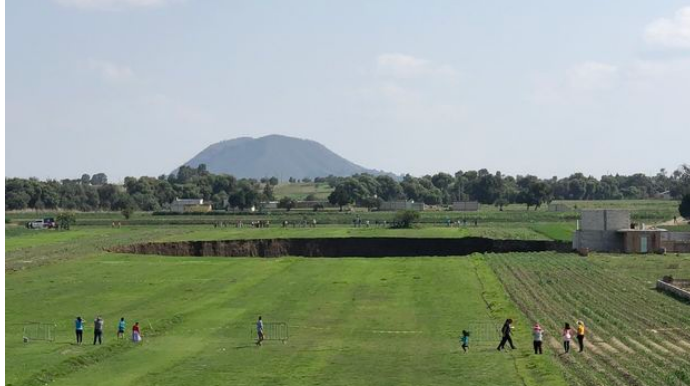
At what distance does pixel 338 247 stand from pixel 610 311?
2560 inches

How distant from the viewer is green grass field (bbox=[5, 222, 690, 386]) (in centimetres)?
3331

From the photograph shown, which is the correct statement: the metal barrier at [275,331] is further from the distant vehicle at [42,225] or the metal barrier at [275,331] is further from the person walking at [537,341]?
the distant vehicle at [42,225]

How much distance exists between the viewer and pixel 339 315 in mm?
49125

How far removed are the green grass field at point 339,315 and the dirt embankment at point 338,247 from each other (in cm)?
1355

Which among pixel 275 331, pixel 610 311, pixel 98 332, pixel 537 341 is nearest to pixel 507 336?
pixel 537 341

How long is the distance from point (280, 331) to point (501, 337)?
1002 cm

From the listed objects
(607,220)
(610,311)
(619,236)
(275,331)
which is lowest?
(275,331)

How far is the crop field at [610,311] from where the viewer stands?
108 ft

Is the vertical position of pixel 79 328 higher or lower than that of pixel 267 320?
higher

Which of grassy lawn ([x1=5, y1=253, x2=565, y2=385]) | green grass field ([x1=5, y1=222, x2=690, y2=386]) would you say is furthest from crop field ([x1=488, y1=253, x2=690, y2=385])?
grassy lawn ([x1=5, y1=253, x2=565, y2=385])

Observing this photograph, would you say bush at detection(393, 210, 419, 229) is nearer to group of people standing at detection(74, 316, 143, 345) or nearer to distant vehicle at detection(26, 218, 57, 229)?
distant vehicle at detection(26, 218, 57, 229)

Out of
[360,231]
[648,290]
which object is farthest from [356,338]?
[360,231]

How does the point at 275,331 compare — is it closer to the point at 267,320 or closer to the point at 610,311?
the point at 267,320

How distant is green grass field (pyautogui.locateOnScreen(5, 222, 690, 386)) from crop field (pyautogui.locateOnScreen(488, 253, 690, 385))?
0.40 ft
